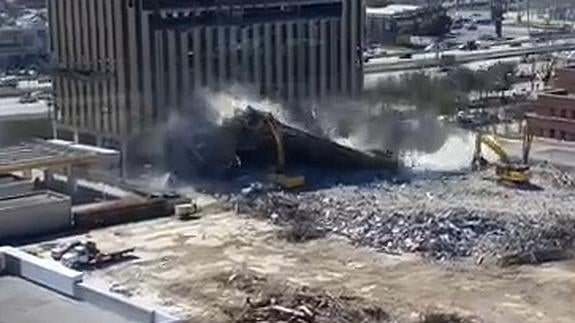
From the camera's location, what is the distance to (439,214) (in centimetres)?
2759

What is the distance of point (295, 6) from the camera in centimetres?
3962

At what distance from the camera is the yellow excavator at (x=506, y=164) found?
31812 millimetres

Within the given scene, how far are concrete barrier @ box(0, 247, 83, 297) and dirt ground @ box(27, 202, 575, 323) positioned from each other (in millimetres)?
4567

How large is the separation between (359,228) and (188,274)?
15.4ft

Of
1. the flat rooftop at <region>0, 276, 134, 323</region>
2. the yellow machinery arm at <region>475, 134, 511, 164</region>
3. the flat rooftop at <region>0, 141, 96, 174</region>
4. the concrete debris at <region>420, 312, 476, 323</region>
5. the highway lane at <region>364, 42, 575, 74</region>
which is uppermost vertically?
the flat rooftop at <region>0, 276, 134, 323</region>

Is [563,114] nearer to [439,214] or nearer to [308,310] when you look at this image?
[439,214]

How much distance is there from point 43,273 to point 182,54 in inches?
832

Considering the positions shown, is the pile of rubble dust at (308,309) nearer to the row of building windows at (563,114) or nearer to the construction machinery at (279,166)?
the construction machinery at (279,166)

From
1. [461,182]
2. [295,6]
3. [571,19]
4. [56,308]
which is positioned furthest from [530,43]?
[56,308]

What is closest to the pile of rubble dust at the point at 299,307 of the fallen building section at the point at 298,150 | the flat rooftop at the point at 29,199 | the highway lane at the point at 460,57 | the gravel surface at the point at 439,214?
the gravel surface at the point at 439,214

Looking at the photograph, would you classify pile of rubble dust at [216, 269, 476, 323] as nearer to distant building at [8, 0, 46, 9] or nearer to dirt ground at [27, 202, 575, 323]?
dirt ground at [27, 202, 575, 323]

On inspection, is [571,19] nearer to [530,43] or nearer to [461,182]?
[530,43]

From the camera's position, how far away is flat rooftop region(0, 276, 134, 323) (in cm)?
1532

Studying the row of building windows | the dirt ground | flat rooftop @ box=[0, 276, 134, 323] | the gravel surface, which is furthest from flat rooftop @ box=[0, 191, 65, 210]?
the row of building windows
